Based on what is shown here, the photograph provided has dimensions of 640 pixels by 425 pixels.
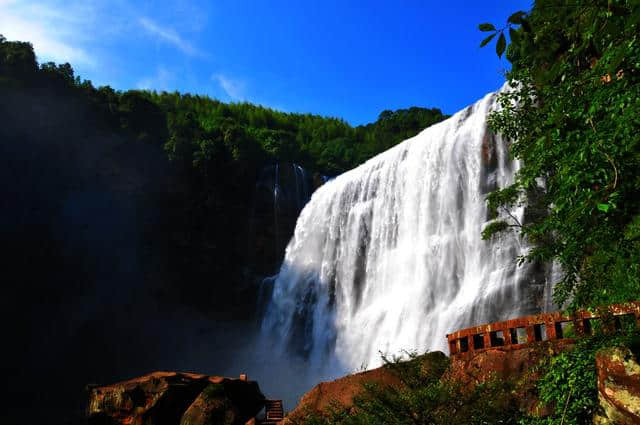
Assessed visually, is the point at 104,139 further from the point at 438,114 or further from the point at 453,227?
the point at 438,114

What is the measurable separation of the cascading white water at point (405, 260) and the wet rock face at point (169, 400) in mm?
7250

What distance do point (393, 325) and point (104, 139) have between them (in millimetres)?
23948

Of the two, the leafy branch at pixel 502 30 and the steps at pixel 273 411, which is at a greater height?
the leafy branch at pixel 502 30

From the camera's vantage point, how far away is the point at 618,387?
20.3ft

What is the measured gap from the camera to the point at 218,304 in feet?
119

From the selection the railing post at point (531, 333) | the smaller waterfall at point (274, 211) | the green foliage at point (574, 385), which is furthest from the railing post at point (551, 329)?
the smaller waterfall at point (274, 211)

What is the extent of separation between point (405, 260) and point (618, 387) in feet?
57.7

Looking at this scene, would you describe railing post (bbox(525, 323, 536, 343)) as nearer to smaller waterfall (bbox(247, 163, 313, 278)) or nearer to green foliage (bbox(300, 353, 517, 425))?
green foliage (bbox(300, 353, 517, 425))

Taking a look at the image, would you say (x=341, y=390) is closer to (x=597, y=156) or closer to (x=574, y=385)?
(x=574, y=385)

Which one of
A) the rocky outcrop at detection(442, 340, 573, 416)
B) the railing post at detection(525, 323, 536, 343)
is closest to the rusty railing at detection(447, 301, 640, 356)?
the railing post at detection(525, 323, 536, 343)

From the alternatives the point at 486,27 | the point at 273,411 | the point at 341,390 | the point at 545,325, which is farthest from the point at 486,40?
the point at 273,411

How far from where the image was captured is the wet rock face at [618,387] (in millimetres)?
5957

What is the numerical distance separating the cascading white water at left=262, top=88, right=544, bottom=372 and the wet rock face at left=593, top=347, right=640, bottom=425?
11.0 meters

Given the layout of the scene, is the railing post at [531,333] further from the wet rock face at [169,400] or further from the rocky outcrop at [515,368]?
the wet rock face at [169,400]
